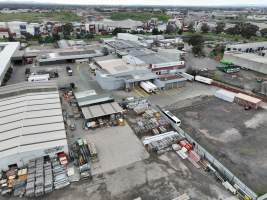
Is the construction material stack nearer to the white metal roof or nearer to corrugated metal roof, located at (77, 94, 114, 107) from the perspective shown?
corrugated metal roof, located at (77, 94, 114, 107)

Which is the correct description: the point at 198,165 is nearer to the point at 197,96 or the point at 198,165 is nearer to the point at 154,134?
the point at 154,134

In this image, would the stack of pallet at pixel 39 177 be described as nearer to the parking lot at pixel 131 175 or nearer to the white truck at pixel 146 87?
the parking lot at pixel 131 175

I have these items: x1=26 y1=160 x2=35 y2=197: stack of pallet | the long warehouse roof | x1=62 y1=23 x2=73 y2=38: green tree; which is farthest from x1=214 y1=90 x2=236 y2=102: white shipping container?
x1=62 y1=23 x2=73 y2=38: green tree

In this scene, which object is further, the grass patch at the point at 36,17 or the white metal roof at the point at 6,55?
the grass patch at the point at 36,17

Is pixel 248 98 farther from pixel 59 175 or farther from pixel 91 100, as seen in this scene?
pixel 59 175

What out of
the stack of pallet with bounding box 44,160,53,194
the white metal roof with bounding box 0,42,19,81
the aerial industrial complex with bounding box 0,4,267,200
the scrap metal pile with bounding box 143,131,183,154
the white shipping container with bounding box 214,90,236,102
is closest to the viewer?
the stack of pallet with bounding box 44,160,53,194

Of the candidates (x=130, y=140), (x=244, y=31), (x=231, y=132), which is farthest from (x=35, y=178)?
(x=244, y=31)

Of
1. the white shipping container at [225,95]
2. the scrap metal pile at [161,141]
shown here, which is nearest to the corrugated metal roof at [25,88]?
the scrap metal pile at [161,141]
